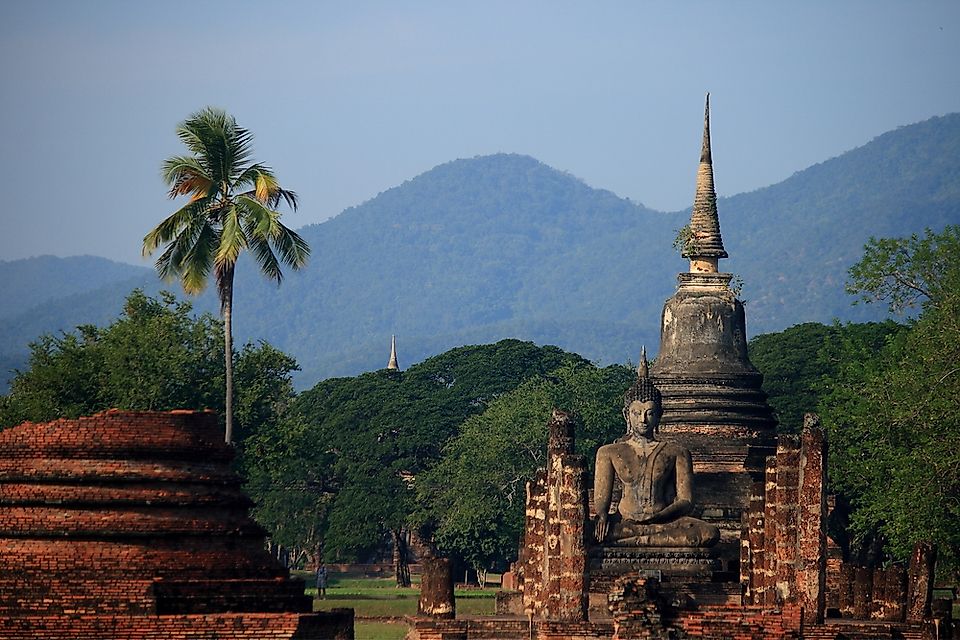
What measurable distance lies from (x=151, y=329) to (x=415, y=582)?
98.0 feet

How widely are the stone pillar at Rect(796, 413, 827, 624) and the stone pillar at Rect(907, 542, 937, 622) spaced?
3.71 m

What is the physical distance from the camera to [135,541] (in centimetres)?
2342

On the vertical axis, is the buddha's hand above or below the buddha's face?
below

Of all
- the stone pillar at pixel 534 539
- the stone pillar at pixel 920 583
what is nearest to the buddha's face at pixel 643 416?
the stone pillar at pixel 534 539

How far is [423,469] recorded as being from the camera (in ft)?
257

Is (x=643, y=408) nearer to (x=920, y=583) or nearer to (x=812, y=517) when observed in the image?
(x=920, y=583)

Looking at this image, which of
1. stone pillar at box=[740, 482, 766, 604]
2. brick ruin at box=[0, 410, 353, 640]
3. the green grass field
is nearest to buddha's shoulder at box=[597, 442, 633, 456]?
stone pillar at box=[740, 482, 766, 604]

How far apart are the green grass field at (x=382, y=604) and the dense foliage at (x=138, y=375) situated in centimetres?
511

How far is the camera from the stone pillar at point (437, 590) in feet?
107

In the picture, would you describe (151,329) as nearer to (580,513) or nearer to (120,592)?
(580,513)

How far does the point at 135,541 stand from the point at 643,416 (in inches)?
663

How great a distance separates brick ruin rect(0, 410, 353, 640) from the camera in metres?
22.6

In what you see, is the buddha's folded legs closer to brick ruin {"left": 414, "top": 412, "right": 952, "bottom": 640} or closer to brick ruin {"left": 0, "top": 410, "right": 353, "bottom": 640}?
brick ruin {"left": 414, "top": 412, "right": 952, "bottom": 640}

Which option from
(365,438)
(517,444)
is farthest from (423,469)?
(517,444)
